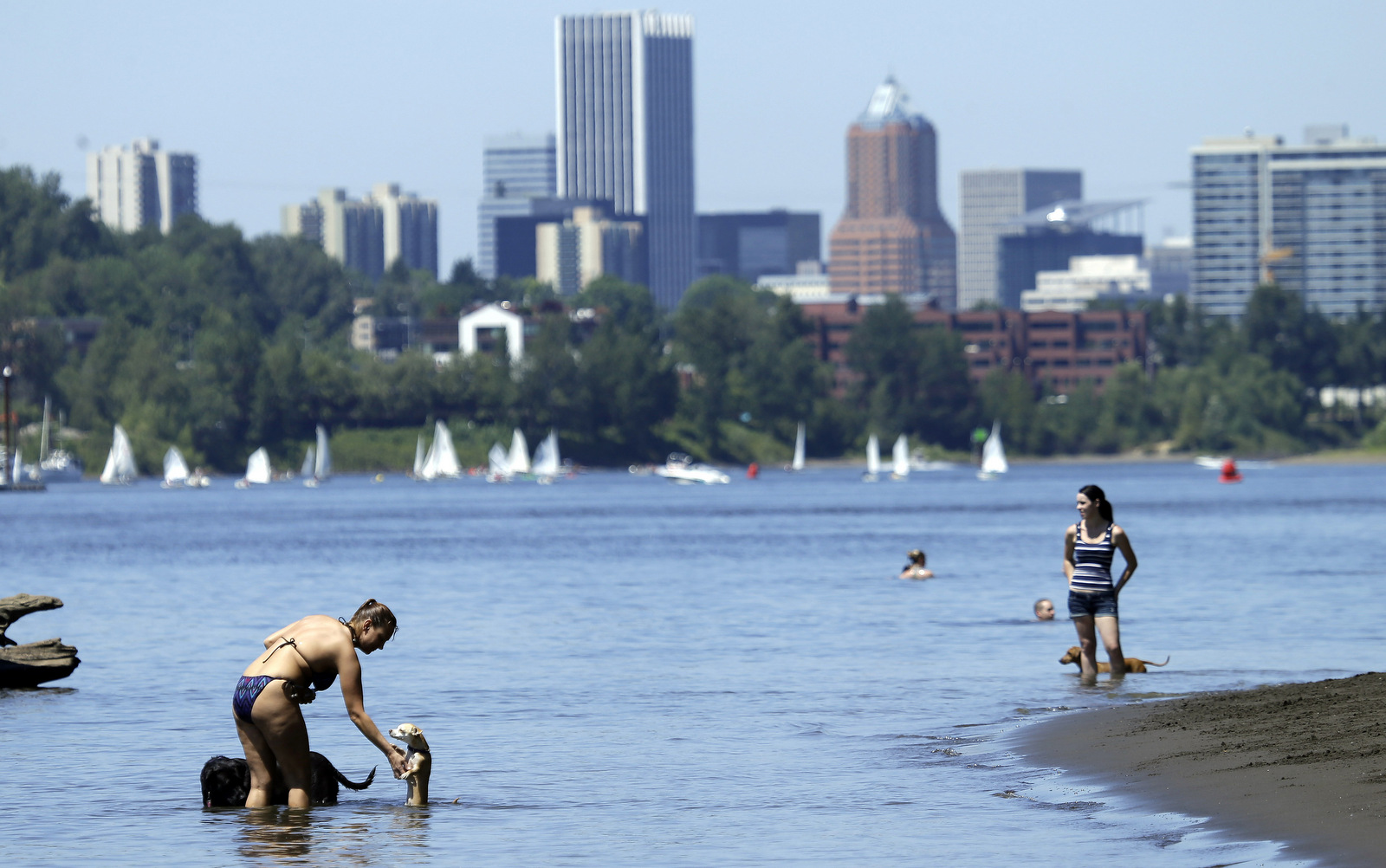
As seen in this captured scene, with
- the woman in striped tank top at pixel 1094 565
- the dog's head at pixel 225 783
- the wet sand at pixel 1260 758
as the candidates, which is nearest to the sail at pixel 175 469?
the woman in striped tank top at pixel 1094 565

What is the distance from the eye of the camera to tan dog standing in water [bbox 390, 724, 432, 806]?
61.1 feet

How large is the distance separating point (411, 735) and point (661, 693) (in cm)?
1118

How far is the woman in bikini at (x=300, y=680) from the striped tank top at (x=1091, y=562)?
1036 centimetres

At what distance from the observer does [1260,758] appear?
1947 centimetres

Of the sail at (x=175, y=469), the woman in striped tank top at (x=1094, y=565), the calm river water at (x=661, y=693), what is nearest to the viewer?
the calm river water at (x=661, y=693)

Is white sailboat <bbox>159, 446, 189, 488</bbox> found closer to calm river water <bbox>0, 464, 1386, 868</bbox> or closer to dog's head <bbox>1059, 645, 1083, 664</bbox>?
calm river water <bbox>0, 464, 1386, 868</bbox>

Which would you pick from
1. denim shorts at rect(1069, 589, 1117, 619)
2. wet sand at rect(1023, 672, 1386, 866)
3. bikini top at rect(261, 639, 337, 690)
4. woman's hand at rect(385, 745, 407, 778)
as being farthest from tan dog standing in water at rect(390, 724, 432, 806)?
denim shorts at rect(1069, 589, 1117, 619)

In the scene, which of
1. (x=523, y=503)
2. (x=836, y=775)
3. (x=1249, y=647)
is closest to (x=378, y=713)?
(x=836, y=775)

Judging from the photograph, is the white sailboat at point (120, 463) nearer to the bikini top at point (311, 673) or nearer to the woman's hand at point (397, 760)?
the woman's hand at point (397, 760)

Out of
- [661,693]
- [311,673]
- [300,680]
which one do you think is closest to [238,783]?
[300,680]

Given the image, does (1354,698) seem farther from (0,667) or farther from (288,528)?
(288,528)

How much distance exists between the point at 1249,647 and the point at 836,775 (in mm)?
14725

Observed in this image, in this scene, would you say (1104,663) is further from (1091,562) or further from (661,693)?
(661,693)

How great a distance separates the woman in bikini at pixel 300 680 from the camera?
55.7ft
